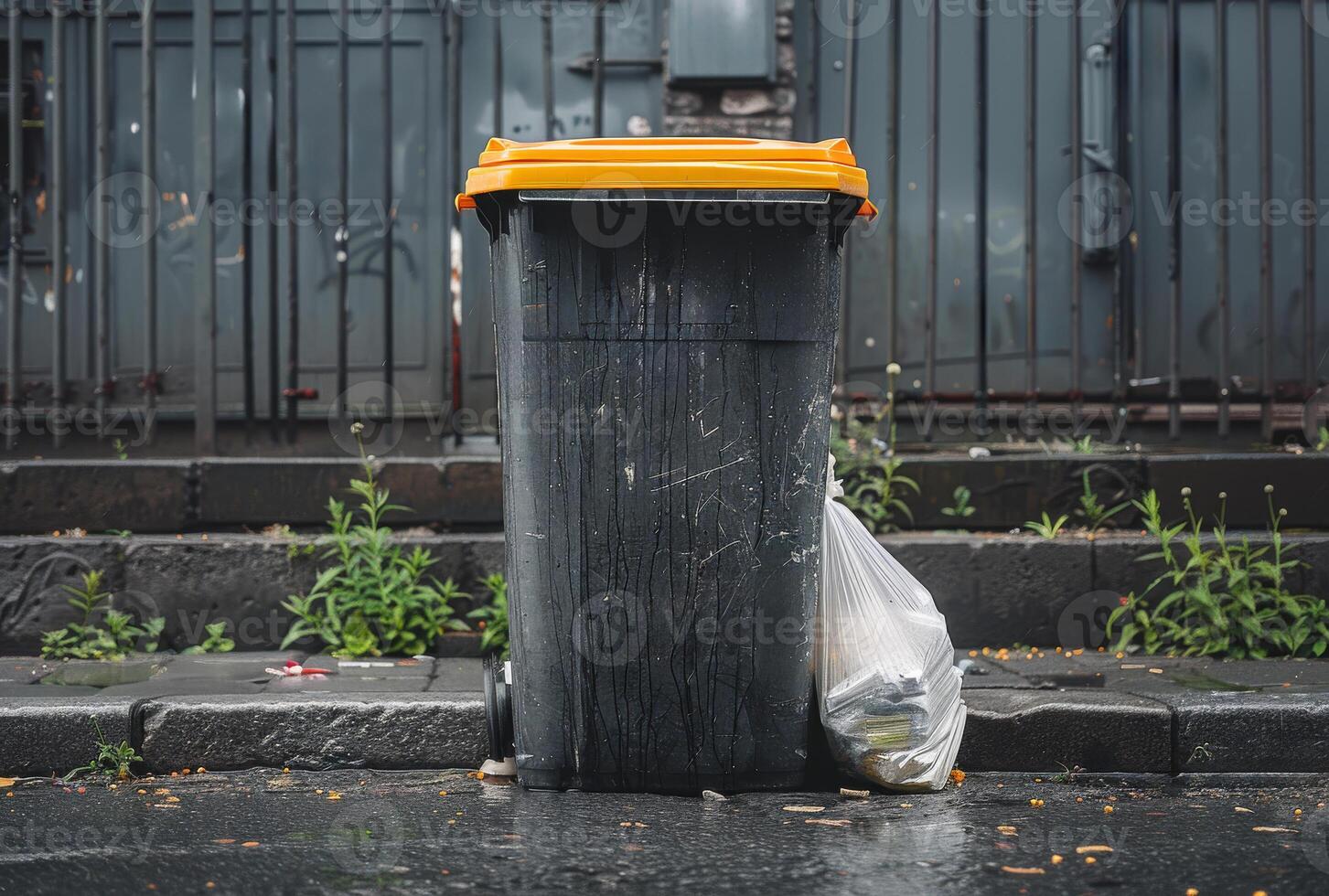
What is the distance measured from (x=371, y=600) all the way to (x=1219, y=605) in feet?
9.22

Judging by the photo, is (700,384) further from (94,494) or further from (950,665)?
(94,494)

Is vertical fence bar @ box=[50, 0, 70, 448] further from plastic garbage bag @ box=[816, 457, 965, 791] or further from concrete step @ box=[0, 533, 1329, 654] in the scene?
plastic garbage bag @ box=[816, 457, 965, 791]

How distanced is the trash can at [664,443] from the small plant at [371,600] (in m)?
1.33

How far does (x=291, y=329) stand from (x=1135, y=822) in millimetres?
3545

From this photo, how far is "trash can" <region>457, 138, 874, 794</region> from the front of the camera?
110 inches

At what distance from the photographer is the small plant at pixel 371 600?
160 inches

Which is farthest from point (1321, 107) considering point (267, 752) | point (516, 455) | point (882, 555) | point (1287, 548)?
point (267, 752)

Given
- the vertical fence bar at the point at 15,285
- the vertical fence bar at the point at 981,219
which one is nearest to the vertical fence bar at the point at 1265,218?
the vertical fence bar at the point at 981,219

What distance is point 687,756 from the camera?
285cm
